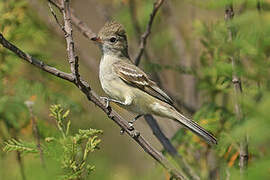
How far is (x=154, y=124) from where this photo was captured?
4.76 meters

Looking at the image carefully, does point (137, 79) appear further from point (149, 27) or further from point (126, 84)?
point (149, 27)

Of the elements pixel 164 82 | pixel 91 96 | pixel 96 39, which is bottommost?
pixel 91 96

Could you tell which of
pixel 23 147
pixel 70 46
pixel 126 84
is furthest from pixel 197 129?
pixel 23 147

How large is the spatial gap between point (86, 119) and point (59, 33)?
1.36 m

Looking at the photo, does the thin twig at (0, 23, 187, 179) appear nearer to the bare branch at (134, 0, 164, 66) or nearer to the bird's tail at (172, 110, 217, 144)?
the bird's tail at (172, 110, 217, 144)

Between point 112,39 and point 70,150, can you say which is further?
point 112,39

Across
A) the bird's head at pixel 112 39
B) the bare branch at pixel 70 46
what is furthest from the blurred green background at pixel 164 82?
the bare branch at pixel 70 46

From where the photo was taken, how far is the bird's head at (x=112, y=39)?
531 centimetres

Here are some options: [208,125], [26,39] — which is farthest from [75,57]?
[26,39]

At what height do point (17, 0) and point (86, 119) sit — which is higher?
point (17, 0)

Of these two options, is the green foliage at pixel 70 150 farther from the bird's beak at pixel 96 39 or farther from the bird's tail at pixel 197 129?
the bird's beak at pixel 96 39

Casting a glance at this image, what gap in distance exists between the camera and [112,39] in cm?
544

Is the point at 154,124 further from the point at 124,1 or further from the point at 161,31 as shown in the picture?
the point at 161,31

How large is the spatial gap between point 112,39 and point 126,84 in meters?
0.70
